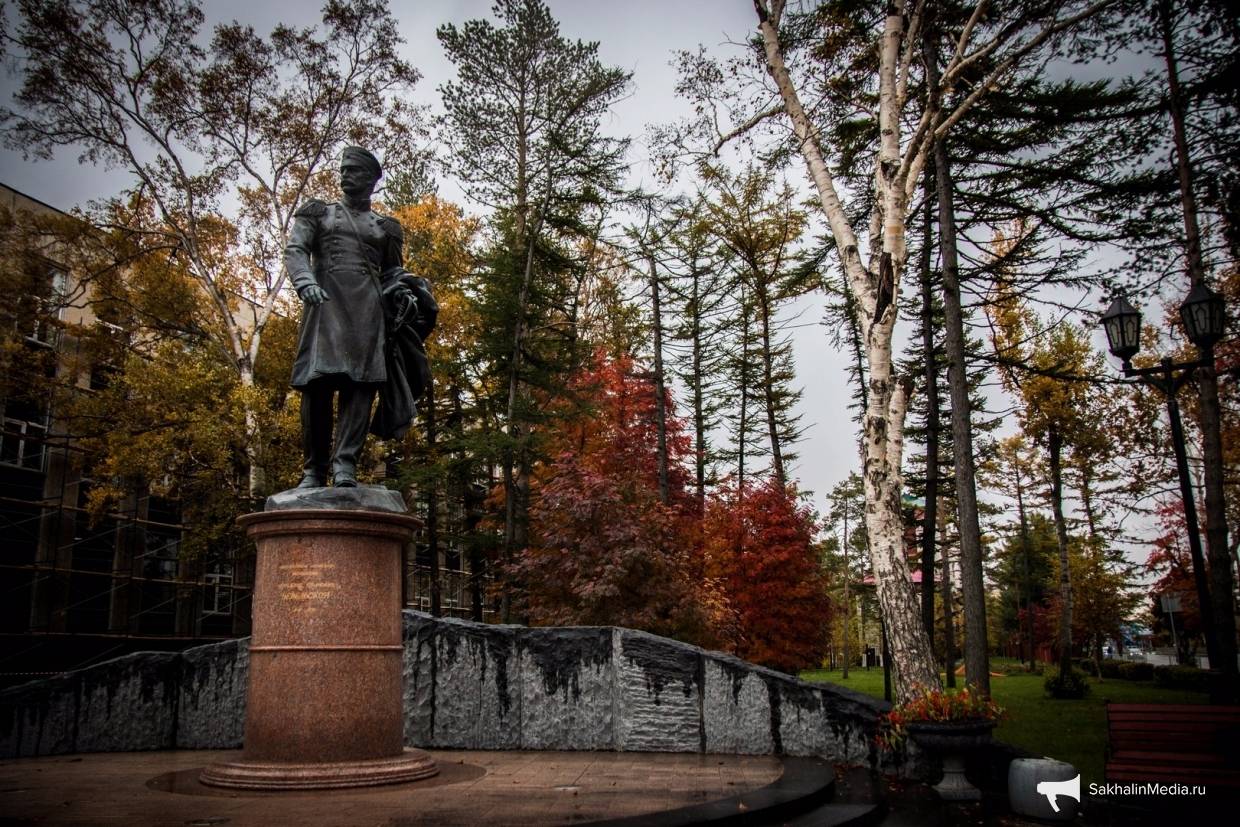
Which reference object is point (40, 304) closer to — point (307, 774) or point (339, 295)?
point (339, 295)

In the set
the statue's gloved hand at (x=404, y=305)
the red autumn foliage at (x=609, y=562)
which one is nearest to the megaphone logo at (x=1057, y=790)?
the statue's gloved hand at (x=404, y=305)

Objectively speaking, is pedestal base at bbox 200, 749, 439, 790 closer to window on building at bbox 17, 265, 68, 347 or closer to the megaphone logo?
the megaphone logo

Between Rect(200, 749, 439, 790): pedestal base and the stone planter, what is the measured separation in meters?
3.96

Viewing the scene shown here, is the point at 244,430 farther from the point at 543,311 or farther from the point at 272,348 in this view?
the point at 543,311

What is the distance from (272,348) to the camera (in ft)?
75.7

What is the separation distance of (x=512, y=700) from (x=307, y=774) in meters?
3.38

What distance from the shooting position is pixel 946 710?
6578mm

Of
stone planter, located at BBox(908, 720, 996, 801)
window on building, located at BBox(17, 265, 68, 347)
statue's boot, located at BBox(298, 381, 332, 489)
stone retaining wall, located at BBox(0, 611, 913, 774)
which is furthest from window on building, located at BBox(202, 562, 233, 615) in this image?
stone planter, located at BBox(908, 720, 996, 801)

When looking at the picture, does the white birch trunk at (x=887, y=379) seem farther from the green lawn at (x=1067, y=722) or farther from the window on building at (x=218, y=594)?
the window on building at (x=218, y=594)

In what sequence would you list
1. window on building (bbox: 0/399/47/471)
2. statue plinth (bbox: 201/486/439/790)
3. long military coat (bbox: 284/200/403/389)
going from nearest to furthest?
statue plinth (bbox: 201/486/439/790)
long military coat (bbox: 284/200/403/389)
window on building (bbox: 0/399/47/471)

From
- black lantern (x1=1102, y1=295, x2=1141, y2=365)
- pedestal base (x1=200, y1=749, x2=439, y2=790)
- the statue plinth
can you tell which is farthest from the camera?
black lantern (x1=1102, y1=295, x2=1141, y2=365)

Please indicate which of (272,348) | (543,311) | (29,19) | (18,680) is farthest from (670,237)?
(18,680)

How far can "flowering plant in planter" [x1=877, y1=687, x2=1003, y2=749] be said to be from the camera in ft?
21.5

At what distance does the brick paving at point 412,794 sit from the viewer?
14.9ft
